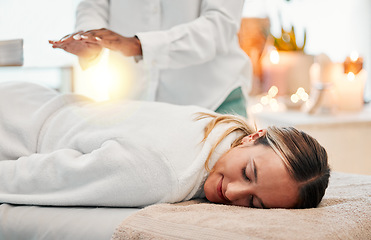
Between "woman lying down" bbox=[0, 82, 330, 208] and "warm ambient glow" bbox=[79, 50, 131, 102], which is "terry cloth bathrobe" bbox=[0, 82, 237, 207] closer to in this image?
"woman lying down" bbox=[0, 82, 330, 208]

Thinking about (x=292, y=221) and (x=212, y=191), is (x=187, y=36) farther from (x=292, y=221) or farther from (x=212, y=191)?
(x=292, y=221)

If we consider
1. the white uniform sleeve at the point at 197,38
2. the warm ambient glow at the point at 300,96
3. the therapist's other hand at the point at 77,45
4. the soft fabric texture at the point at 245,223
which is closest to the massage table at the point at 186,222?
the soft fabric texture at the point at 245,223

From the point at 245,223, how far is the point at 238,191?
0.56 feet

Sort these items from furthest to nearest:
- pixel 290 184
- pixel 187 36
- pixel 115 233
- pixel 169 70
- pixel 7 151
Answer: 1. pixel 169 70
2. pixel 187 36
3. pixel 7 151
4. pixel 290 184
5. pixel 115 233

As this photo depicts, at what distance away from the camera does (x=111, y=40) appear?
1.07 m

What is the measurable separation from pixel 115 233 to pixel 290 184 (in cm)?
37

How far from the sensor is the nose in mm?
902

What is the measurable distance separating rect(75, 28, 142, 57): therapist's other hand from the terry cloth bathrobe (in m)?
0.15

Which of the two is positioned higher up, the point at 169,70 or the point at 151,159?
the point at 169,70

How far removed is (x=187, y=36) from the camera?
128cm

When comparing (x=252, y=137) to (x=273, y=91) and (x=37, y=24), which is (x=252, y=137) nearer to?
(x=37, y=24)

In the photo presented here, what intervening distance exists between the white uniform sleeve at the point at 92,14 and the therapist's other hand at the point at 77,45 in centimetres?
31

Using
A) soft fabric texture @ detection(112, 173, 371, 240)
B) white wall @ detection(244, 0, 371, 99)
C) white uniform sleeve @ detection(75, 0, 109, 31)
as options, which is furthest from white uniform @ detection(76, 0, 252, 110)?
white wall @ detection(244, 0, 371, 99)

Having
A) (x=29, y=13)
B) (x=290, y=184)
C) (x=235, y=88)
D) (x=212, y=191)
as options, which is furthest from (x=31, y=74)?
(x=290, y=184)
